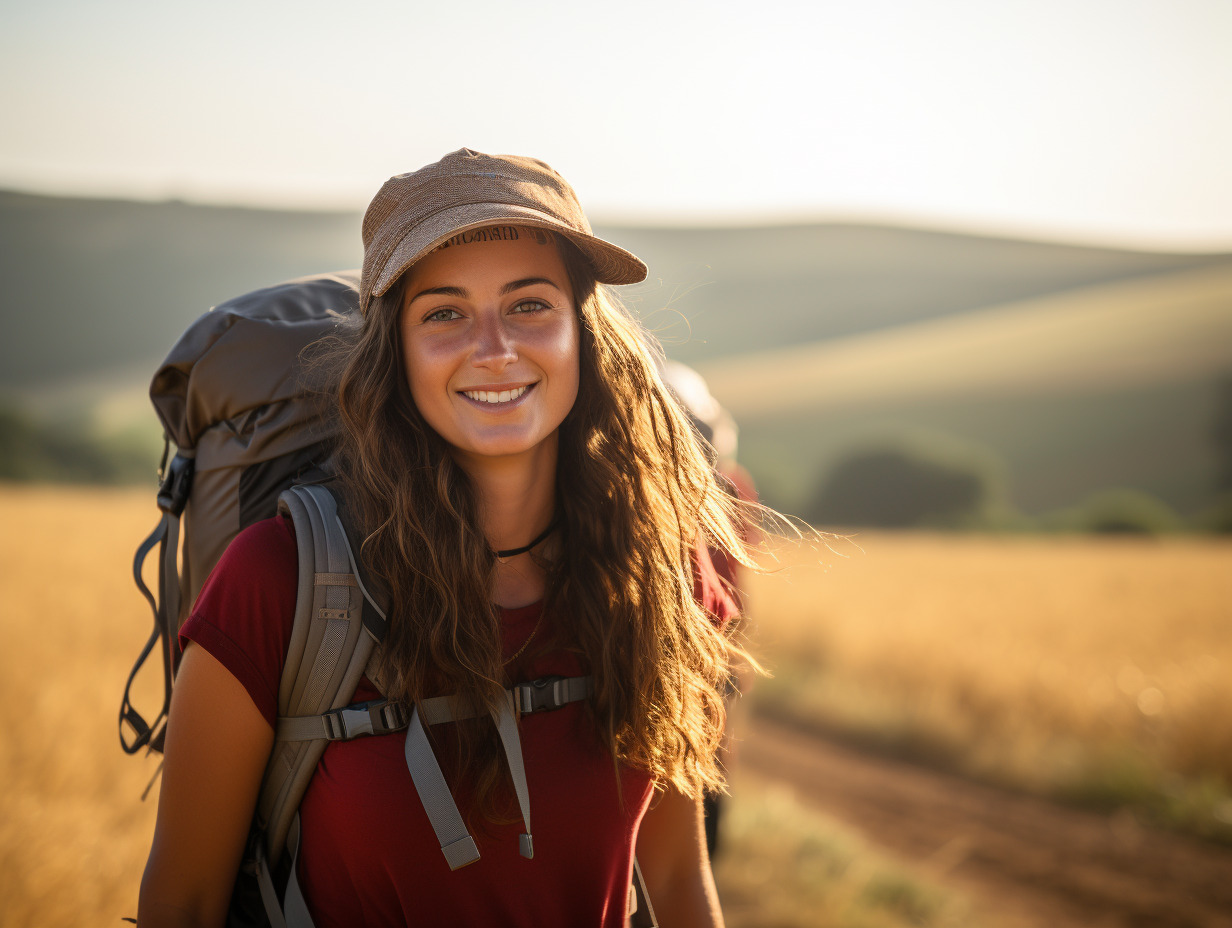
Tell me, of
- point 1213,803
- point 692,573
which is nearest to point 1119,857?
point 1213,803

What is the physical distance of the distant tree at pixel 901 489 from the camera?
41.3 meters

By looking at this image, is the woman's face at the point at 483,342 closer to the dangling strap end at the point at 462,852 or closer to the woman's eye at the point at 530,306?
the woman's eye at the point at 530,306

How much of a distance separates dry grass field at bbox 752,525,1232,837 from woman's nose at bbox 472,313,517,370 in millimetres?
2949

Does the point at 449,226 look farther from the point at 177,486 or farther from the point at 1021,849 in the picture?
the point at 1021,849

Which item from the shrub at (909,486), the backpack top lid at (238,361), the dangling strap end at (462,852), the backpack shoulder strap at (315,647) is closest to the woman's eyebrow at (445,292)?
the backpack top lid at (238,361)

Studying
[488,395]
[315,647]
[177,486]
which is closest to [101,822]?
[177,486]

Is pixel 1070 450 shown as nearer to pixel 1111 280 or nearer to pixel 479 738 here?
pixel 1111 280

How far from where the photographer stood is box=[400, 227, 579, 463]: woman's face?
1707 mm

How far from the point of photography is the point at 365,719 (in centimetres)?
150

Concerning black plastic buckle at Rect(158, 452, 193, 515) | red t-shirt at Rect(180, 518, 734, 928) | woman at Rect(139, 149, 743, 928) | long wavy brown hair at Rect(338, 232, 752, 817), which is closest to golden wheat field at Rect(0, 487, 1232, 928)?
long wavy brown hair at Rect(338, 232, 752, 817)

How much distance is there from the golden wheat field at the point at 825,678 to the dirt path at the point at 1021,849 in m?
0.71

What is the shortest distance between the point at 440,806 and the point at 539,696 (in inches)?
11.4

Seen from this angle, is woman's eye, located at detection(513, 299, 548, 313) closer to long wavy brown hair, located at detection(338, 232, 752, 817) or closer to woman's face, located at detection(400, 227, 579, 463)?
woman's face, located at detection(400, 227, 579, 463)

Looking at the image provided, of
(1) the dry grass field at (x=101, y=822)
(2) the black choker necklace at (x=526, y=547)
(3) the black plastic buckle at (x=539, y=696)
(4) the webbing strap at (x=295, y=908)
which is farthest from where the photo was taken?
(1) the dry grass field at (x=101, y=822)
